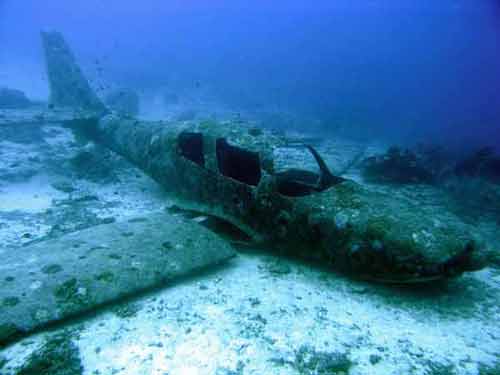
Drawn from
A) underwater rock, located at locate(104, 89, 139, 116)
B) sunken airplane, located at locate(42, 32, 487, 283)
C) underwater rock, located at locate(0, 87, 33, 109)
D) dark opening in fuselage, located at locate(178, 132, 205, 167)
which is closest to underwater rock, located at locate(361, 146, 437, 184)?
sunken airplane, located at locate(42, 32, 487, 283)

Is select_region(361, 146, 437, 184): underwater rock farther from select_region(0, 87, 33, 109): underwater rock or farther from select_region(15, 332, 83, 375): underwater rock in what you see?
select_region(0, 87, 33, 109): underwater rock

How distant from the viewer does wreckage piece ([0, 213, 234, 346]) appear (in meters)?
3.04

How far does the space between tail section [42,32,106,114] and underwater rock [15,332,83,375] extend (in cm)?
1159

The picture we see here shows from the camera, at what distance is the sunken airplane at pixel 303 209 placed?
3592 mm

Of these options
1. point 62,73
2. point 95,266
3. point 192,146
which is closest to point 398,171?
point 192,146

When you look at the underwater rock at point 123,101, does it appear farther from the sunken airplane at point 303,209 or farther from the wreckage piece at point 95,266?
the wreckage piece at point 95,266

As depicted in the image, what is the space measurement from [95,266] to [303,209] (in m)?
2.94

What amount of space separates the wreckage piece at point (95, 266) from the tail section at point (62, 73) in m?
10.1

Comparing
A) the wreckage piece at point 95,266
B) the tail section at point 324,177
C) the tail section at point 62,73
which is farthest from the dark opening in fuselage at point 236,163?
the tail section at point 62,73

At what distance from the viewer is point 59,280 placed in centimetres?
334

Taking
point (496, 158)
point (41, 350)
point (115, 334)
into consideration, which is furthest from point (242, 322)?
point (496, 158)

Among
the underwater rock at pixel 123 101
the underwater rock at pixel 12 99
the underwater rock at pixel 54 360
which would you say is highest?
the underwater rock at pixel 123 101

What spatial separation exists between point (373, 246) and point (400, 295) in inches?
31.9

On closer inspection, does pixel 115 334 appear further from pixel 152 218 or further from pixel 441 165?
pixel 441 165
